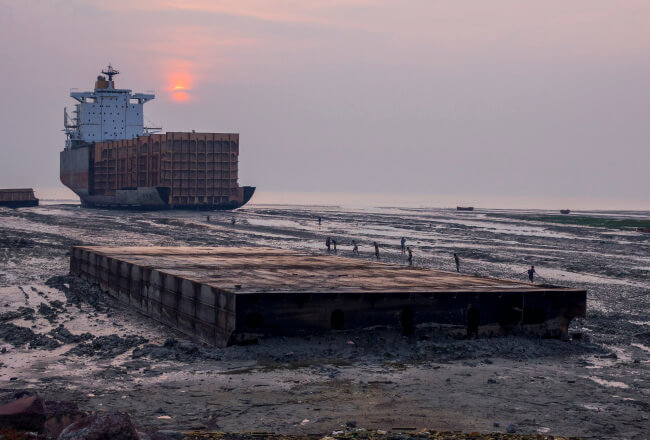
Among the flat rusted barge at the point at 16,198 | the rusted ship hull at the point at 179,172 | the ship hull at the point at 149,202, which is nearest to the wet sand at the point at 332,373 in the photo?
the rusted ship hull at the point at 179,172

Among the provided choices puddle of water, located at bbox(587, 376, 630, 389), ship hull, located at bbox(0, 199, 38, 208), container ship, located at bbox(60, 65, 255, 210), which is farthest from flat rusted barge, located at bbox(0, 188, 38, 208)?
puddle of water, located at bbox(587, 376, 630, 389)

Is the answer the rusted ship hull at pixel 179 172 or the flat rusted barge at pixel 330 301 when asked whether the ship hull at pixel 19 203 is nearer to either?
the rusted ship hull at pixel 179 172

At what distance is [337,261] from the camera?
2052 cm

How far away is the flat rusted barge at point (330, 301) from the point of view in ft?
41.9

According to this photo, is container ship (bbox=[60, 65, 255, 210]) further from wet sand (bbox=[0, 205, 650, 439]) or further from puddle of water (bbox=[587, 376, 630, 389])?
puddle of water (bbox=[587, 376, 630, 389])

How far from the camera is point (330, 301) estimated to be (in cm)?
1309

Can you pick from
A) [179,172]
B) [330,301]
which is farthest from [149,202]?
[330,301]

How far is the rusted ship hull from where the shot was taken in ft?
239

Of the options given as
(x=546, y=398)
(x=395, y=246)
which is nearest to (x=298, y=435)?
(x=546, y=398)

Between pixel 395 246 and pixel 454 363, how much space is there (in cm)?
2691

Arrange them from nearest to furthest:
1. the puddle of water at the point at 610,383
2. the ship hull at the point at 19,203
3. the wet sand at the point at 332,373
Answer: the wet sand at the point at 332,373
the puddle of water at the point at 610,383
the ship hull at the point at 19,203

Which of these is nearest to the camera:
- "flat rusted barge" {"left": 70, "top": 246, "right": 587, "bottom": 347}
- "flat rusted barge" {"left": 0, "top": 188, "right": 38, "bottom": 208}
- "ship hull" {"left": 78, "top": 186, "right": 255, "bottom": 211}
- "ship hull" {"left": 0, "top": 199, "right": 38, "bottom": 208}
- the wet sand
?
the wet sand

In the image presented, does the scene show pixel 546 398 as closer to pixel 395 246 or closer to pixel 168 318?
pixel 168 318

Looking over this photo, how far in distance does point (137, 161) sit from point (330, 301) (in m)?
71.1
